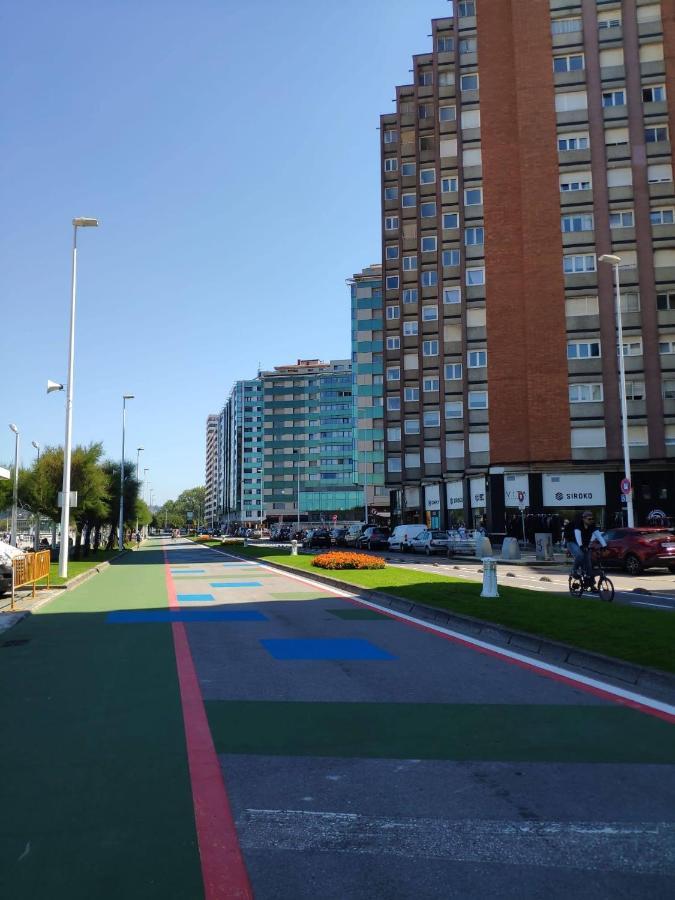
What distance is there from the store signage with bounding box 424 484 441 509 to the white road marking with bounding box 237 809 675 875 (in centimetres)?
5541

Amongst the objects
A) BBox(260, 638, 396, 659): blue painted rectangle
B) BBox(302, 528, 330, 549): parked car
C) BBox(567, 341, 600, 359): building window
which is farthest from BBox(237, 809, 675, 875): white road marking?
BBox(302, 528, 330, 549): parked car

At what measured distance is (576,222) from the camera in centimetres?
4975

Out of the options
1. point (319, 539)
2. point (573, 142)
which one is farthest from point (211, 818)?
point (319, 539)

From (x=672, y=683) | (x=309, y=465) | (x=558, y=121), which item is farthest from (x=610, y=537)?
(x=309, y=465)

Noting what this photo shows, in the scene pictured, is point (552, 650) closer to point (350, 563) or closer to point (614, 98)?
point (350, 563)

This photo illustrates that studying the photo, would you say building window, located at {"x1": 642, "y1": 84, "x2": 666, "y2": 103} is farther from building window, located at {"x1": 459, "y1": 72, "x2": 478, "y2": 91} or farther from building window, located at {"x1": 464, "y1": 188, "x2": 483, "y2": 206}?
building window, located at {"x1": 464, "y1": 188, "x2": 483, "y2": 206}

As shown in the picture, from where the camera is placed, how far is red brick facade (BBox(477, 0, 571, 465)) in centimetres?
4878

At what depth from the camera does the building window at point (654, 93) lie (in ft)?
162

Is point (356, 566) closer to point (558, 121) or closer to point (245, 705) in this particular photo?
point (245, 705)

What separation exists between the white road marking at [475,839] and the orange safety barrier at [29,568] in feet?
41.6

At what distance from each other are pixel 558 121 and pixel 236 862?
5455cm

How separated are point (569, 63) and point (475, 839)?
5625 centimetres

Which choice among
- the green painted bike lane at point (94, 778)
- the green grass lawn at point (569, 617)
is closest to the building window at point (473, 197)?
the green grass lawn at point (569, 617)

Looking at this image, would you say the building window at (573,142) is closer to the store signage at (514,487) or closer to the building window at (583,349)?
the building window at (583,349)
